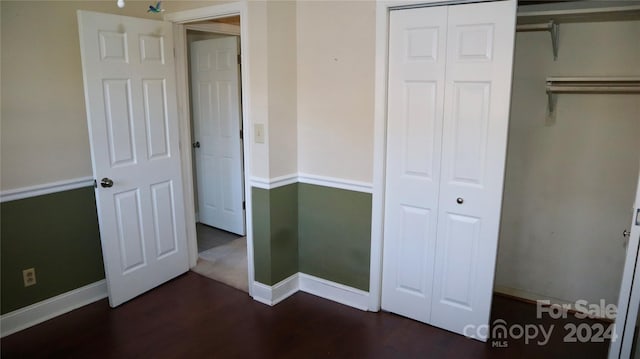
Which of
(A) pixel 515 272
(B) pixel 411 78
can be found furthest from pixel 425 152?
(A) pixel 515 272

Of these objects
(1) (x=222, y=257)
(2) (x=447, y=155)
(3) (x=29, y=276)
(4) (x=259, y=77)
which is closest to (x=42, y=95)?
(3) (x=29, y=276)

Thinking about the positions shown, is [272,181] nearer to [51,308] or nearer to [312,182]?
[312,182]

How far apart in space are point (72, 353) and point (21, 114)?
1432mm

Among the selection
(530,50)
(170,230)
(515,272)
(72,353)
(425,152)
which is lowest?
(72,353)

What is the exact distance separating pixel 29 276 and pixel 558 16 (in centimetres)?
362

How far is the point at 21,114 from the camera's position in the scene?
2553 mm

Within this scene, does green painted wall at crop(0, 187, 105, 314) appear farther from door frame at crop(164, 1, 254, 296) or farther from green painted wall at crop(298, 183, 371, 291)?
green painted wall at crop(298, 183, 371, 291)

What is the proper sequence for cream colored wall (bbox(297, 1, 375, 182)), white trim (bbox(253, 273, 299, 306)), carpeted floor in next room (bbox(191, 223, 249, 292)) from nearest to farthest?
cream colored wall (bbox(297, 1, 375, 182)), white trim (bbox(253, 273, 299, 306)), carpeted floor in next room (bbox(191, 223, 249, 292))

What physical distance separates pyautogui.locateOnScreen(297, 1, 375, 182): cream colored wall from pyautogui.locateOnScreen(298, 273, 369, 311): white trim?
796 mm

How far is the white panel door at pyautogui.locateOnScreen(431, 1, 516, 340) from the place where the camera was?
7.55ft

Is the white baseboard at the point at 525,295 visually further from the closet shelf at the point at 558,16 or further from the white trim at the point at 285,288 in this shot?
the closet shelf at the point at 558,16

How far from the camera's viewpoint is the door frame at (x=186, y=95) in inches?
112

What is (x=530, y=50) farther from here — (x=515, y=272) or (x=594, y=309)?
(x=594, y=309)

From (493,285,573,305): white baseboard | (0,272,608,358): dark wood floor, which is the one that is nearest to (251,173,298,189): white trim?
(0,272,608,358): dark wood floor
